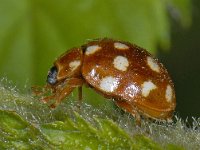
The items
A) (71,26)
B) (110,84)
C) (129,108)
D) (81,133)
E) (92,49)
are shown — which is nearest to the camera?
(81,133)

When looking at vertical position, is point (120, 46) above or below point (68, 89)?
above

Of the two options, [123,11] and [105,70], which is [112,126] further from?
[123,11]

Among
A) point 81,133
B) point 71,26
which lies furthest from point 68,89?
point 71,26

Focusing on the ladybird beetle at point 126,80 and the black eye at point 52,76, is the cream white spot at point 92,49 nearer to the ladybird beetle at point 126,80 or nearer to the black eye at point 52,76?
the ladybird beetle at point 126,80

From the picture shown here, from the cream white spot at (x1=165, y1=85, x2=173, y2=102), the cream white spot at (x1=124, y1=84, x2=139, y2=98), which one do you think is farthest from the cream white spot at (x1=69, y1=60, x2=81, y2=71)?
the cream white spot at (x1=165, y1=85, x2=173, y2=102)

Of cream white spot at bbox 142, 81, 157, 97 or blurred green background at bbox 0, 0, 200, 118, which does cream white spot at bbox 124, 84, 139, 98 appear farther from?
blurred green background at bbox 0, 0, 200, 118

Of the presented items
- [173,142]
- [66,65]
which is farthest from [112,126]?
[66,65]

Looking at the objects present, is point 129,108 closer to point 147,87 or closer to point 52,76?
point 147,87
